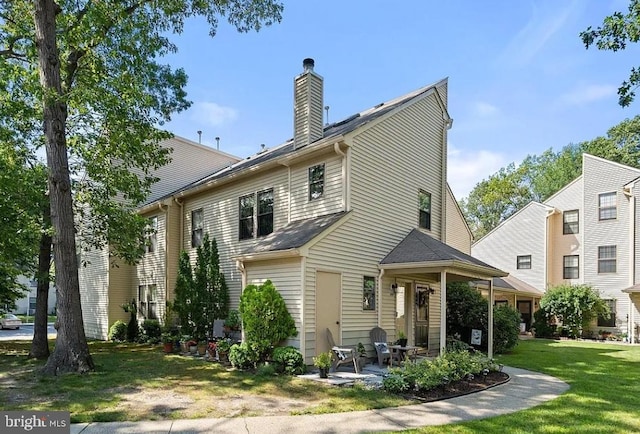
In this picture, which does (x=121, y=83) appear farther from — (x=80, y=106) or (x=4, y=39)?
(x=4, y=39)

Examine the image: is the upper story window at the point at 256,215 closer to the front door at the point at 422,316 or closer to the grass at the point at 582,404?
the front door at the point at 422,316

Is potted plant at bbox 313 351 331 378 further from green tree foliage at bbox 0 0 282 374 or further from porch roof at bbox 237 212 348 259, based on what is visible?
green tree foliage at bbox 0 0 282 374

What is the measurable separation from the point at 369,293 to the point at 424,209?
4096mm

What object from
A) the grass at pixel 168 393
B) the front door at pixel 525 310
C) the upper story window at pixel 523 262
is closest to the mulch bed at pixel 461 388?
the grass at pixel 168 393

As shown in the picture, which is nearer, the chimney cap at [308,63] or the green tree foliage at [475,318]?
the chimney cap at [308,63]

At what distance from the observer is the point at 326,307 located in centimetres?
1079

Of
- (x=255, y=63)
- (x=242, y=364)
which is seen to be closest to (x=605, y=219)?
(x=255, y=63)

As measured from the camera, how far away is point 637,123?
3669cm

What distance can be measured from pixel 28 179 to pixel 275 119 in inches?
378

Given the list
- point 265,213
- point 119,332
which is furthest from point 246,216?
point 119,332

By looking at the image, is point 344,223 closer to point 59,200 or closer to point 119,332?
point 59,200

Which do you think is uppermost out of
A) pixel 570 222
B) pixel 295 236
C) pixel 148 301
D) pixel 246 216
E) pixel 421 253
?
pixel 570 222

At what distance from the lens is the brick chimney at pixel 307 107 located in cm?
1328

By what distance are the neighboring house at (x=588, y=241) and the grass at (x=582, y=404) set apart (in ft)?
35.4
